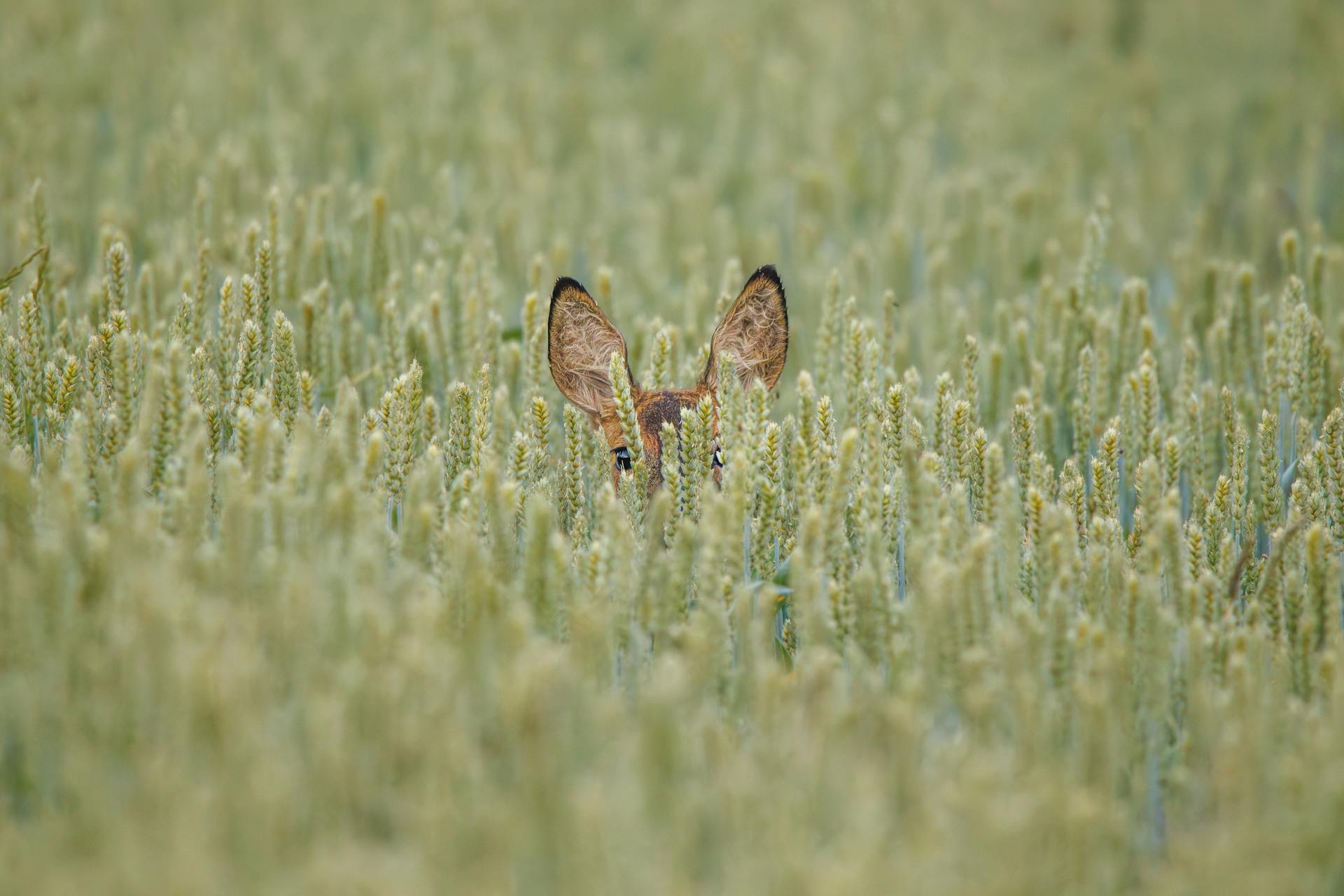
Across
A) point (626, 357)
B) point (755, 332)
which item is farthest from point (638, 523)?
point (755, 332)

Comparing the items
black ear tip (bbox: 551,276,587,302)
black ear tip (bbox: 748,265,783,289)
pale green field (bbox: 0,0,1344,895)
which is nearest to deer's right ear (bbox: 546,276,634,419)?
black ear tip (bbox: 551,276,587,302)

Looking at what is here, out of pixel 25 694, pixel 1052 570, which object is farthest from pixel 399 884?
pixel 1052 570

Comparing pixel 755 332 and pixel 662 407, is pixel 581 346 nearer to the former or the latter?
pixel 662 407

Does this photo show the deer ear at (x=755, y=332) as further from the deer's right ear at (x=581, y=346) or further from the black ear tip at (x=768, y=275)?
the deer's right ear at (x=581, y=346)

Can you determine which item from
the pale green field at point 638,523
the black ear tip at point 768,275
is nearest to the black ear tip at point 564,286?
the pale green field at point 638,523

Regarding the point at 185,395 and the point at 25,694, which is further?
the point at 185,395

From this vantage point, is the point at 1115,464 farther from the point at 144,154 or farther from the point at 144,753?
the point at 144,154

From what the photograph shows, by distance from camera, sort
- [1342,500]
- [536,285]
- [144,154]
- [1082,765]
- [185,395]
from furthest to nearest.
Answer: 1. [144,154]
2. [536,285]
3. [1342,500]
4. [185,395]
5. [1082,765]

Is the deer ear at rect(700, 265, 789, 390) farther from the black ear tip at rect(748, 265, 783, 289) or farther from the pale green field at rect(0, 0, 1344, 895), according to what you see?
the pale green field at rect(0, 0, 1344, 895)
